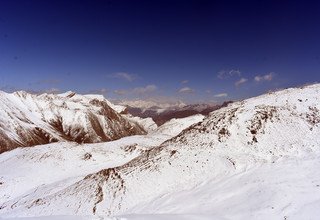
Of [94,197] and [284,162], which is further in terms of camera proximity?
[94,197]

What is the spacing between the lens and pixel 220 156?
3566 cm

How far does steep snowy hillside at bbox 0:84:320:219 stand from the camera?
2542 cm

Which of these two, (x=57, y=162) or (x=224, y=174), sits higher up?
(x=57, y=162)

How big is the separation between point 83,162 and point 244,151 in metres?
30.8

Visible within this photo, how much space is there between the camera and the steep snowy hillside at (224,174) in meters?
25.4

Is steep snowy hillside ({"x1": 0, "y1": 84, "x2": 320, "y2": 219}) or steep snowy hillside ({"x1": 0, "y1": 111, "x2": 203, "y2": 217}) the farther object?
steep snowy hillside ({"x1": 0, "y1": 111, "x2": 203, "y2": 217})

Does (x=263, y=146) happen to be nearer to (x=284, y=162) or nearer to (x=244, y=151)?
(x=244, y=151)

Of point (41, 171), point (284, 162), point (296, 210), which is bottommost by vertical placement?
point (296, 210)

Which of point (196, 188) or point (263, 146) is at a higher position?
point (263, 146)

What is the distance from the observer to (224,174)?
107ft

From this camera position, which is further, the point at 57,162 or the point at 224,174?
the point at 57,162

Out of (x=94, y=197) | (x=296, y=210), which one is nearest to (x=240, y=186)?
(x=296, y=210)

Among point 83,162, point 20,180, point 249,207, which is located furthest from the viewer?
point 83,162

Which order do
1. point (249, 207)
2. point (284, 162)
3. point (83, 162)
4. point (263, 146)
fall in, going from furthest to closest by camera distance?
point (83, 162) < point (263, 146) < point (284, 162) < point (249, 207)
